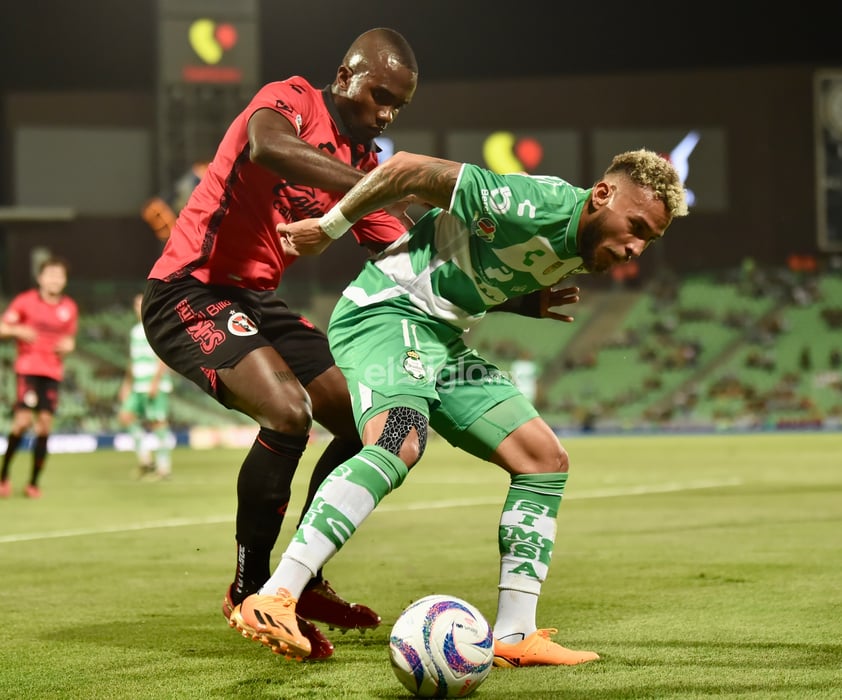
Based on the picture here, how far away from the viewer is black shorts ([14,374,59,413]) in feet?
41.7

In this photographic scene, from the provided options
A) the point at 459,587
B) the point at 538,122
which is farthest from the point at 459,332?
the point at 538,122

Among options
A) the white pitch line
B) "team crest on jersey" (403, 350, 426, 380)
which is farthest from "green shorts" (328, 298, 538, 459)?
the white pitch line

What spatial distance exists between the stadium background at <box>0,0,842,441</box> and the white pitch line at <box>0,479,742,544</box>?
19.3 meters

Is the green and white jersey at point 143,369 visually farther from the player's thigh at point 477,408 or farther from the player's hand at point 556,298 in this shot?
the player's thigh at point 477,408

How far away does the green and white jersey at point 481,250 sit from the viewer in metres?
4.05

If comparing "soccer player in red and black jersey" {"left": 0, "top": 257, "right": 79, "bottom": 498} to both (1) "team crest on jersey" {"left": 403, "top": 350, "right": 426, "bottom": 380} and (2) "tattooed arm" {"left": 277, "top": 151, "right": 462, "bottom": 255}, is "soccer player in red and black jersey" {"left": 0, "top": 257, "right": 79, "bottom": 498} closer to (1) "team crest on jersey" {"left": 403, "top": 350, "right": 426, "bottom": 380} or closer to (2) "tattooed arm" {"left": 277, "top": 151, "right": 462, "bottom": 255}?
(2) "tattooed arm" {"left": 277, "top": 151, "right": 462, "bottom": 255}

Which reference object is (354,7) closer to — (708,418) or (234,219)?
(708,418)

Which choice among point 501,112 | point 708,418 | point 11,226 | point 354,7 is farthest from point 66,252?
point 708,418

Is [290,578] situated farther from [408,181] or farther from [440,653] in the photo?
[408,181]

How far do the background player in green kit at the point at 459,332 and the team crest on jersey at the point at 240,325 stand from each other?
395 millimetres

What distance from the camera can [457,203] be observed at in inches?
159

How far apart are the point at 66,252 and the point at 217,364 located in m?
34.7

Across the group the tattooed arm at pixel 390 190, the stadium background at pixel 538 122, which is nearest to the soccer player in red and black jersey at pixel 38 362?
the tattooed arm at pixel 390 190

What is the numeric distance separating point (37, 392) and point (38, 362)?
0.32m
